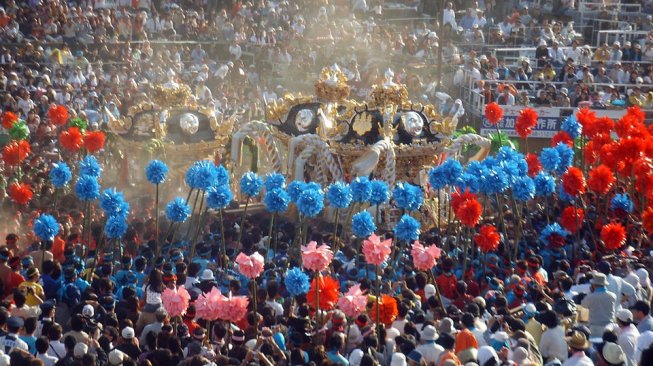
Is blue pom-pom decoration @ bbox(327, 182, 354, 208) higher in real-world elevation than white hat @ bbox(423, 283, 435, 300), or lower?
higher

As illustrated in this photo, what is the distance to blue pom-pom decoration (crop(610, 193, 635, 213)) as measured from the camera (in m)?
14.4

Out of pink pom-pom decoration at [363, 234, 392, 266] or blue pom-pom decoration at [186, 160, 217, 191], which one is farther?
blue pom-pom decoration at [186, 160, 217, 191]

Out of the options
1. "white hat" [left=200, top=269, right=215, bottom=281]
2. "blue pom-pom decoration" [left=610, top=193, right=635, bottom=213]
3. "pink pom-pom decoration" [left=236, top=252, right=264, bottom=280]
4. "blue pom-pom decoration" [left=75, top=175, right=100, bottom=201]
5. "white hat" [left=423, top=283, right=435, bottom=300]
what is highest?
"pink pom-pom decoration" [left=236, top=252, right=264, bottom=280]

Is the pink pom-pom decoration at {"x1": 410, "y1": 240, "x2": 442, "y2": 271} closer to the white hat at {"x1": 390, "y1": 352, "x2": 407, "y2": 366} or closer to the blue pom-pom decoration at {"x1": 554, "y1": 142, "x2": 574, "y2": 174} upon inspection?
the white hat at {"x1": 390, "y1": 352, "x2": 407, "y2": 366}

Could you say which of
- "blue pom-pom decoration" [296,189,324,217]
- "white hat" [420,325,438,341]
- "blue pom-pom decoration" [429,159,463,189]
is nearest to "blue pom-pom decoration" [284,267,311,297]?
"white hat" [420,325,438,341]

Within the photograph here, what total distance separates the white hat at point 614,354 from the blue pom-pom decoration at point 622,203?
5592mm

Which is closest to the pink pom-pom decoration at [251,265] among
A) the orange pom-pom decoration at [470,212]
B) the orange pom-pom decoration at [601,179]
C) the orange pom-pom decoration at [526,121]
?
the orange pom-pom decoration at [470,212]

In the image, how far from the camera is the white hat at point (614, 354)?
8.96 m

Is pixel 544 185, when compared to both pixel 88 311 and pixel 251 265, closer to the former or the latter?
pixel 251 265

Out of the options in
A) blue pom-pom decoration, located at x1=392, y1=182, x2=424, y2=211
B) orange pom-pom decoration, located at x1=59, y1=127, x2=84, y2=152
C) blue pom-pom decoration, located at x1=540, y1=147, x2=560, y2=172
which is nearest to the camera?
blue pom-pom decoration, located at x1=392, y1=182, x2=424, y2=211

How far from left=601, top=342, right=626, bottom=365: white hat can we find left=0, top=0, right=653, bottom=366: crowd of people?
1 cm

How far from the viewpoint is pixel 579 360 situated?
8.93 meters

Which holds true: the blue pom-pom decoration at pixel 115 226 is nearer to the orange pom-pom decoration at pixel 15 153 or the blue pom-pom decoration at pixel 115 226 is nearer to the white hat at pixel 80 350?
the white hat at pixel 80 350

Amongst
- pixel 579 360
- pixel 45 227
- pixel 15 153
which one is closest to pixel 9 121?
pixel 15 153
